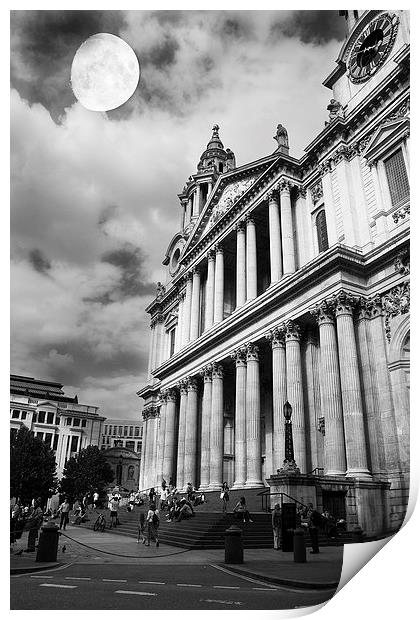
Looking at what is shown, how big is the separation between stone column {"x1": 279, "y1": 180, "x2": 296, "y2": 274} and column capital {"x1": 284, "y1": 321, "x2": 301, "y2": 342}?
358 centimetres

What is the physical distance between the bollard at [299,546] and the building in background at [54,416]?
366 cm

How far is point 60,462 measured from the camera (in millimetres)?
8195

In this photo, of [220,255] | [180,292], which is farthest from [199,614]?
[180,292]

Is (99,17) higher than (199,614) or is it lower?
higher

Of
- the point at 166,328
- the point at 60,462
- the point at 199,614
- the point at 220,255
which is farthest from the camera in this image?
the point at 166,328

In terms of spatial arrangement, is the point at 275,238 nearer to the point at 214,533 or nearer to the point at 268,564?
the point at 214,533

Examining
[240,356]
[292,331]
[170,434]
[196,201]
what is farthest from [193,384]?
[196,201]

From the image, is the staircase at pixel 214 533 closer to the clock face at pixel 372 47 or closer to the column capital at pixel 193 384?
the column capital at pixel 193 384

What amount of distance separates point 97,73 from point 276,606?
6.65m

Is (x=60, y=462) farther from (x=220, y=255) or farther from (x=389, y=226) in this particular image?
(x=220, y=255)

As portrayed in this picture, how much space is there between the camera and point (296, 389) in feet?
70.9

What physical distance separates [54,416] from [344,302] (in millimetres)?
14999

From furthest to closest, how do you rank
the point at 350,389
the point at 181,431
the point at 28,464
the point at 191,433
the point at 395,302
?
1. the point at 181,431
2. the point at 191,433
3. the point at 350,389
4. the point at 395,302
5. the point at 28,464

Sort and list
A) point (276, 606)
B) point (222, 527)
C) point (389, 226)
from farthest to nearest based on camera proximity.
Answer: point (389, 226) < point (222, 527) < point (276, 606)
